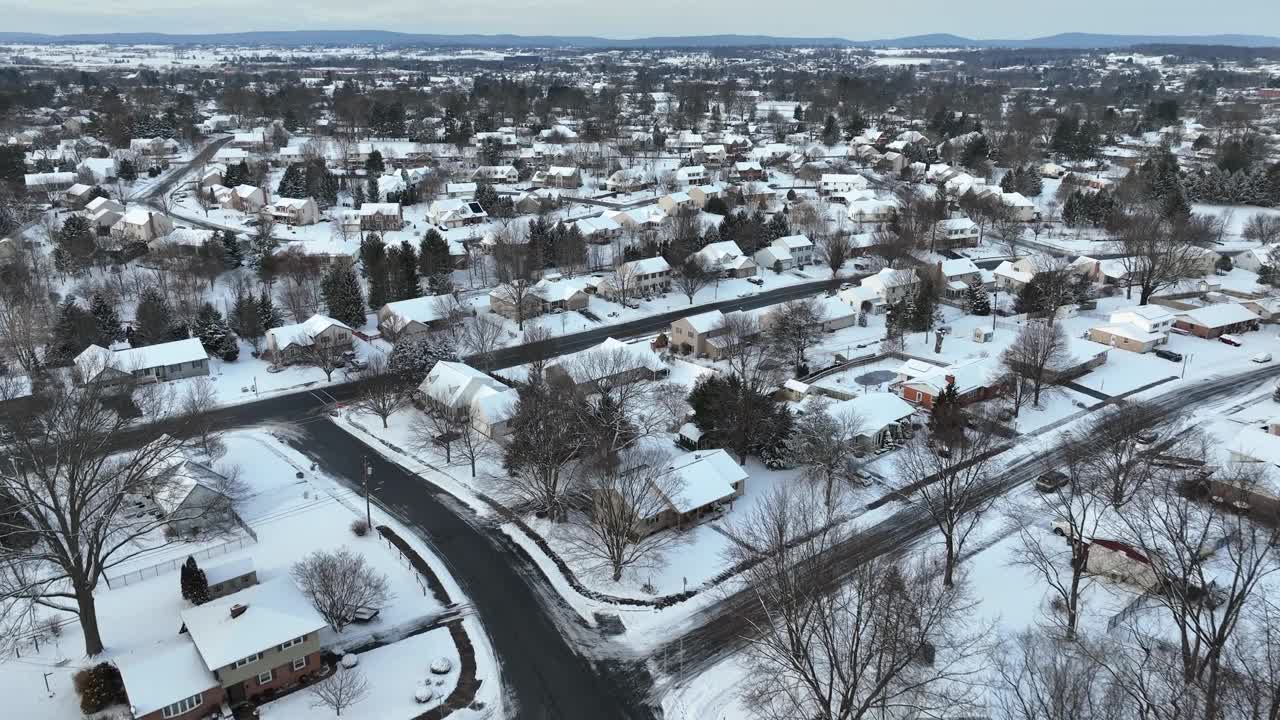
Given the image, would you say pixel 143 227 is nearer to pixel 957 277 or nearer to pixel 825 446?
pixel 825 446

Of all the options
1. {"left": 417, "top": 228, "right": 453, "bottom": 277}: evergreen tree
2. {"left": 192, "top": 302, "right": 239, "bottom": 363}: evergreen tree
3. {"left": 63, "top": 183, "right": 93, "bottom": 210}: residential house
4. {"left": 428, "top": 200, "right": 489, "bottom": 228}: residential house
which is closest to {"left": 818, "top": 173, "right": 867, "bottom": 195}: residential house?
{"left": 428, "top": 200, "right": 489, "bottom": 228}: residential house

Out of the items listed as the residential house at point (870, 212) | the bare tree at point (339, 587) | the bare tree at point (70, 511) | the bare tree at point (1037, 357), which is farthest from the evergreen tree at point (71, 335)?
the residential house at point (870, 212)

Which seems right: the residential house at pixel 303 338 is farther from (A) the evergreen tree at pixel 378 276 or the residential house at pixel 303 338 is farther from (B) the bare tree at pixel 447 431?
(B) the bare tree at pixel 447 431

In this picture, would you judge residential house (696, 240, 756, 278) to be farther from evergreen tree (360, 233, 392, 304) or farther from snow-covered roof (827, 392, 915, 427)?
snow-covered roof (827, 392, 915, 427)

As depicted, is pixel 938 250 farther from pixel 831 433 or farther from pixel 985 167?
pixel 831 433

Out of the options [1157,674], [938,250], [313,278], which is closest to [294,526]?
[1157,674]
